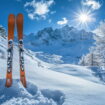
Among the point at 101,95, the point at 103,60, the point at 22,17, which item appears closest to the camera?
the point at 101,95

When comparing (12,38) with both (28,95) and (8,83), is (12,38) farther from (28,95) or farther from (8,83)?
(28,95)

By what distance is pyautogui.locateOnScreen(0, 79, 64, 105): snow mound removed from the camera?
18.1 feet

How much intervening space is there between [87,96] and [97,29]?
51.3ft

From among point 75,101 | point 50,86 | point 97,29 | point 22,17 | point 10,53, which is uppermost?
point 97,29

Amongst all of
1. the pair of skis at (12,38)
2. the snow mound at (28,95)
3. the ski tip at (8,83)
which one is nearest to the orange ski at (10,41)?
the pair of skis at (12,38)

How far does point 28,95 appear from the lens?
230 inches

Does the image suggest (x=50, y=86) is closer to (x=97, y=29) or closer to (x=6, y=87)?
(x=6, y=87)

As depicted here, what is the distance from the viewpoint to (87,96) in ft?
20.2

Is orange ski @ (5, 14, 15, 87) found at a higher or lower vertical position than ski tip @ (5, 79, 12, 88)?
higher

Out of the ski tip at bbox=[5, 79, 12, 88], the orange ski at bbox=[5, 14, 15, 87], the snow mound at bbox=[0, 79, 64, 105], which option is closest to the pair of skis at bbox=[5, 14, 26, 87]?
the orange ski at bbox=[5, 14, 15, 87]

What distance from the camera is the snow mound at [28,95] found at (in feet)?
18.1

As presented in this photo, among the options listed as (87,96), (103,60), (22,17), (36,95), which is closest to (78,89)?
(87,96)

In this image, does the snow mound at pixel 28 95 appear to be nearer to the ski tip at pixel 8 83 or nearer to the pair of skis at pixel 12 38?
the ski tip at pixel 8 83

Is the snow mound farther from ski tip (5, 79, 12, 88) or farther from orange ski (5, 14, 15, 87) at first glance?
orange ski (5, 14, 15, 87)
